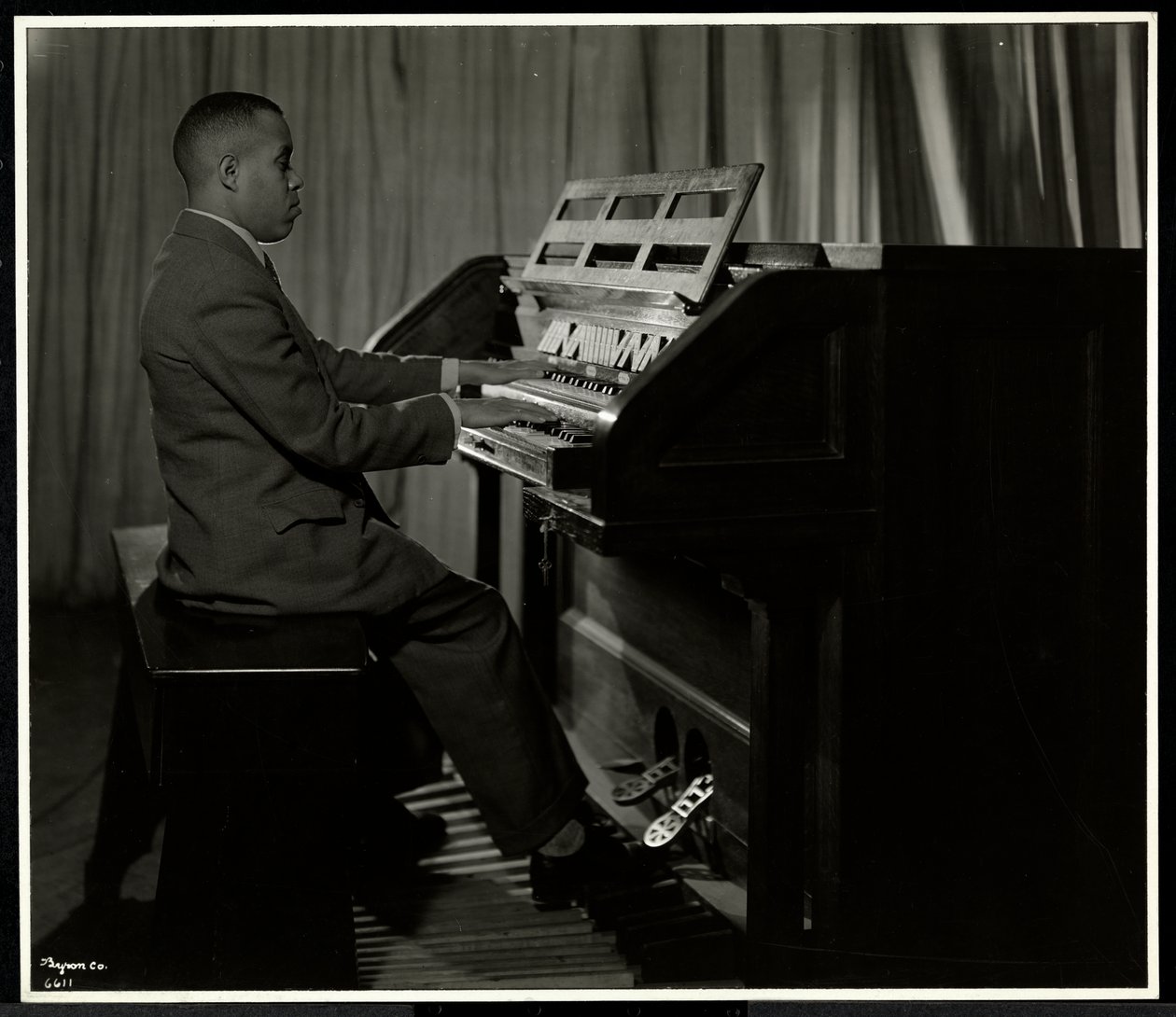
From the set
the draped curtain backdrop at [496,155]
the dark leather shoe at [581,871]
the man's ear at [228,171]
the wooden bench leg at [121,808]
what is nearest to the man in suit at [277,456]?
the man's ear at [228,171]

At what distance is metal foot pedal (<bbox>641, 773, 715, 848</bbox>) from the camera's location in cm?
323

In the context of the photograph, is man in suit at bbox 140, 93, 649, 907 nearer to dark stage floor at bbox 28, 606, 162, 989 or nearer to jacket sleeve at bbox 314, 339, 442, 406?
jacket sleeve at bbox 314, 339, 442, 406

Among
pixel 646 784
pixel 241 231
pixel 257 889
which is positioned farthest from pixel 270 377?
pixel 646 784

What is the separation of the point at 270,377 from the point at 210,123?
572mm

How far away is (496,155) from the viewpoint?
15.8ft

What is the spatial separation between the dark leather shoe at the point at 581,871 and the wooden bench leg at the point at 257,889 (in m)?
0.69

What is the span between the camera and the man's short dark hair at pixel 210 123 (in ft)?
9.62

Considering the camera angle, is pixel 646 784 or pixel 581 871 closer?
pixel 581 871

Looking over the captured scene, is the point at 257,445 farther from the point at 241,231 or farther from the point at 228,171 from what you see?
the point at 228,171

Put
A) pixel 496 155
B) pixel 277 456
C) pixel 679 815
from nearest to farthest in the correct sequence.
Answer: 1. pixel 277 456
2. pixel 679 815
3. pixel 496 155

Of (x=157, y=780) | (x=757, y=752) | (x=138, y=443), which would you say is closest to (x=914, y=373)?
(x=757, y=752)

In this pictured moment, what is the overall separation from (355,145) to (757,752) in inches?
114

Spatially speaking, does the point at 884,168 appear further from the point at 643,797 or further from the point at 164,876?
the point at 164,876

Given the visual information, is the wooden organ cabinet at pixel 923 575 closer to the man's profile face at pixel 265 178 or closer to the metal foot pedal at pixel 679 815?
the metal foot pedal at pixel 679 815
